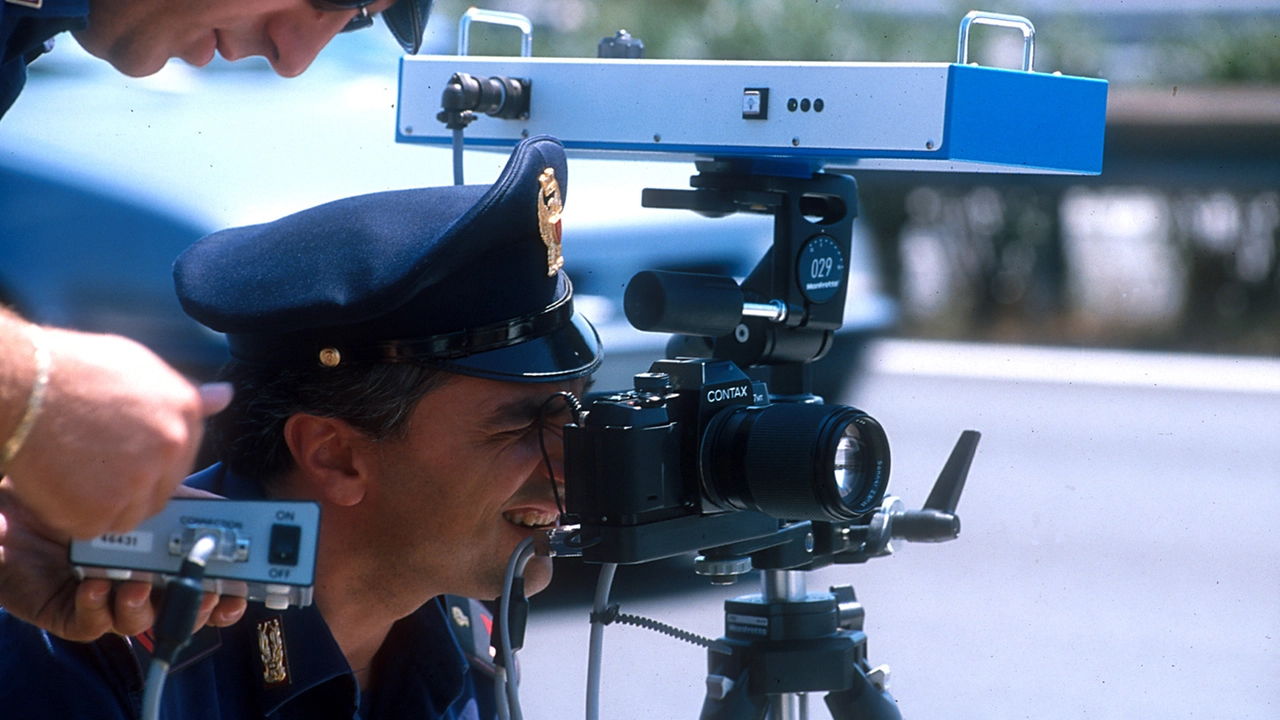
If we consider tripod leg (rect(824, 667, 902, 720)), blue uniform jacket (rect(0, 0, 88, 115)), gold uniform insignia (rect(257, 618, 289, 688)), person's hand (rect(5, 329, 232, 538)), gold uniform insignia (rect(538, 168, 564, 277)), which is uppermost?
blue uniform jacket (rect(0, 0, 88, 115))

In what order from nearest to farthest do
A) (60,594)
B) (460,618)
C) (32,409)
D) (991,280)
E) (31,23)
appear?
1. (32,409)
2. (60,594)
3. (31,23)
4. (460,618)
5. (991,280)

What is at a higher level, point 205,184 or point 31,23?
point 31,23

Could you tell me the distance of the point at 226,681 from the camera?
1534 millimetres

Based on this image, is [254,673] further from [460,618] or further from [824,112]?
[824,112]

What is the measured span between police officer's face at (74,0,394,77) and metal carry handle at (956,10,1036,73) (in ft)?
1.92

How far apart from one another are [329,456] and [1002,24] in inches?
32.6

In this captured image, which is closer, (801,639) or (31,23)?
(31,23)

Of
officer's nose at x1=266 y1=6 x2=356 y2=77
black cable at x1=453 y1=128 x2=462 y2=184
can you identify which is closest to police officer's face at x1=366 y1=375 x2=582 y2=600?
→ black cable at x1=453 y1=128 x2=462 y2=184

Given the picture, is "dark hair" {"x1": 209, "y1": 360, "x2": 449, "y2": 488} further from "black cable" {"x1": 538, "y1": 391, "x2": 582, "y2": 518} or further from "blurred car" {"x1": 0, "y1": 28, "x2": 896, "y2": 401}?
"blurred car" {"x1": 0, "y1": 28, "x2": 896, "y2": 401}

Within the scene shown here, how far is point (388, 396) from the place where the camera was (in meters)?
1.62

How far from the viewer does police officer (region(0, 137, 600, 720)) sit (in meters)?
1.55

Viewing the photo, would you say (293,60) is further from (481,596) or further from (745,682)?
(745,682)

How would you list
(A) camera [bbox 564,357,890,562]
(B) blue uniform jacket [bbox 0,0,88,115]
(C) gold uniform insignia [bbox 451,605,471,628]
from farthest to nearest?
(C) gold uniform insignia [bbox 451,605,471,628]
(A) camera [bbox 564,357,890,562]
(B) blue uniform jacket [bbox 0,0,88,115]

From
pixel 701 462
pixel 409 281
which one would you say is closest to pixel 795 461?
pixel 701 462
